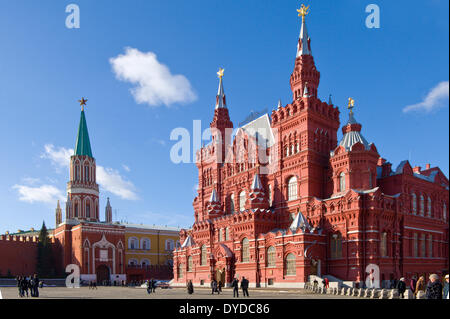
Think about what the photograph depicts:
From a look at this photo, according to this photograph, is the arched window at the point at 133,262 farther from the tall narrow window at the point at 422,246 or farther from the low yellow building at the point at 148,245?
the tall narrow window at the point at 422,246

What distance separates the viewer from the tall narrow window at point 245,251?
1914 inches

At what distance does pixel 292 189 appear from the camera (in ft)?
161

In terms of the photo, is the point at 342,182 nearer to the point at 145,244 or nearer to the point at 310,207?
the point at 310,207

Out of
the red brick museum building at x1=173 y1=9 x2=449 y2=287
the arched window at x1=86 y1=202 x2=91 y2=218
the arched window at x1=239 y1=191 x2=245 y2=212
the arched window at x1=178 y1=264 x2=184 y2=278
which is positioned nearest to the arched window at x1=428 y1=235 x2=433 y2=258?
the red brick museum building at x1=173 y1=9 x2=449 y2=287

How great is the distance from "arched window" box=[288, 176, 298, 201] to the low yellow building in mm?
37949

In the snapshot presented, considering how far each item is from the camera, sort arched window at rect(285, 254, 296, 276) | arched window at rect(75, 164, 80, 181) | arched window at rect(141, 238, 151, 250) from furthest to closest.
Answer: arched window at rect(141, 238, 151, 250) < arched window at rect(75, 164, 80, 181) < arched window at rect(285, 254, 296, 276)

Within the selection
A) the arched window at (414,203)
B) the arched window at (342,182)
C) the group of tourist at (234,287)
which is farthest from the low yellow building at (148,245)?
the group of tourist at (234,287)

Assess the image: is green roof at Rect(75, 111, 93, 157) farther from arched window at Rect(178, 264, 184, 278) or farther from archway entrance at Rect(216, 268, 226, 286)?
archway entrance at Rect(216, 268, 226, 286)

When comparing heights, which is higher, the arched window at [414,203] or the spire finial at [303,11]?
the spire finial at [303,11]

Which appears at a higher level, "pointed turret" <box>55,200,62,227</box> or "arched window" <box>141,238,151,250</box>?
"pointed turret" <box>55,200,62,227</box>

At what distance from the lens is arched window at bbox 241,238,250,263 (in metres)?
48.6

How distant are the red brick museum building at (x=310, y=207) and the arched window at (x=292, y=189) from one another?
0.15m

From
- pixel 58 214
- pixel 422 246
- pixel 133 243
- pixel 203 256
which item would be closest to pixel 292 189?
pixel 422 246
